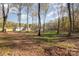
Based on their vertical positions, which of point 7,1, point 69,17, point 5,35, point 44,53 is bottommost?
point 44,53

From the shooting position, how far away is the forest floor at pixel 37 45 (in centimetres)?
207

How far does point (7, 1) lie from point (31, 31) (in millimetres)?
387

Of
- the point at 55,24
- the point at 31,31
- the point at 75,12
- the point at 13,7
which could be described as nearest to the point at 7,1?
the point at 13,7

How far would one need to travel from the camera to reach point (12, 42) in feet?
6.85

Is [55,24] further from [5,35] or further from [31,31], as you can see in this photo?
[5,35]

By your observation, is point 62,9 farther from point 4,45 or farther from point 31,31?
point 4,45

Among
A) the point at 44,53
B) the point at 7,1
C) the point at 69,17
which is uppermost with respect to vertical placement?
the point at 7,1

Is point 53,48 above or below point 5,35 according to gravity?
below

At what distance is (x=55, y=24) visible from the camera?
2.10 meters

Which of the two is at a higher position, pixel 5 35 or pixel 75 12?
pixel 75 12

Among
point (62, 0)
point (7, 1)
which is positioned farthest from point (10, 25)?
point (62, 0)

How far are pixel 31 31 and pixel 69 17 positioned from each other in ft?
1.34

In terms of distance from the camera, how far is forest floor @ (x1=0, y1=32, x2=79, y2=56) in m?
2.07

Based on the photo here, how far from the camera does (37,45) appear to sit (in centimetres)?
208
